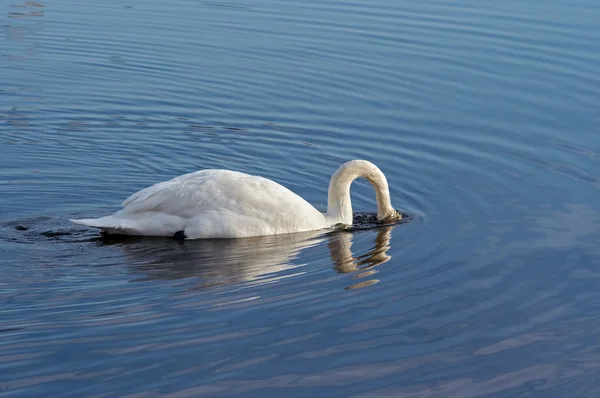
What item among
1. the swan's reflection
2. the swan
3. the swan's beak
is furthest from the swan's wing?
the swan's beak

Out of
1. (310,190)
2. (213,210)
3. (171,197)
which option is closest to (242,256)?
(213,210)

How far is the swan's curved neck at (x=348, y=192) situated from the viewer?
505 inches

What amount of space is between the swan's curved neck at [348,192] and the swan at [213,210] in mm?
335

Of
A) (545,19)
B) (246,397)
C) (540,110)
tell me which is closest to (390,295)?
(246,397)

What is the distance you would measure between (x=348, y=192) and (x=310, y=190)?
0.94 meters

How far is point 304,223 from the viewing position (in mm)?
12508

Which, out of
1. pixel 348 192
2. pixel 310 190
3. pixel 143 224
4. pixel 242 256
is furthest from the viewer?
pixel 310 190

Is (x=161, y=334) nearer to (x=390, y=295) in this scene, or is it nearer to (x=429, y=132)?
A: (x=390, y=295)

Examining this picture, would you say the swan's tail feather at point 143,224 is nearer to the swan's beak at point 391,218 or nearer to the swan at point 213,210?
the swan at point 213,210

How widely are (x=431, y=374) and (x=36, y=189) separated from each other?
6.41m

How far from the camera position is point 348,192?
13.0m

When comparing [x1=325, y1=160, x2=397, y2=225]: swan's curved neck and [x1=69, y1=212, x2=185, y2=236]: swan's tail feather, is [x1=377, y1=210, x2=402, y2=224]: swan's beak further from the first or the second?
[x1=69, y1=212, x2=185, y2=236]: swan's tail feather

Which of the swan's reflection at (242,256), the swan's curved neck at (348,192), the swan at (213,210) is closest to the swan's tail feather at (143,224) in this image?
the swan at (213,210)

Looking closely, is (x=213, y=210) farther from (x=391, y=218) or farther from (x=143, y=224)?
(x=391, y=218)
